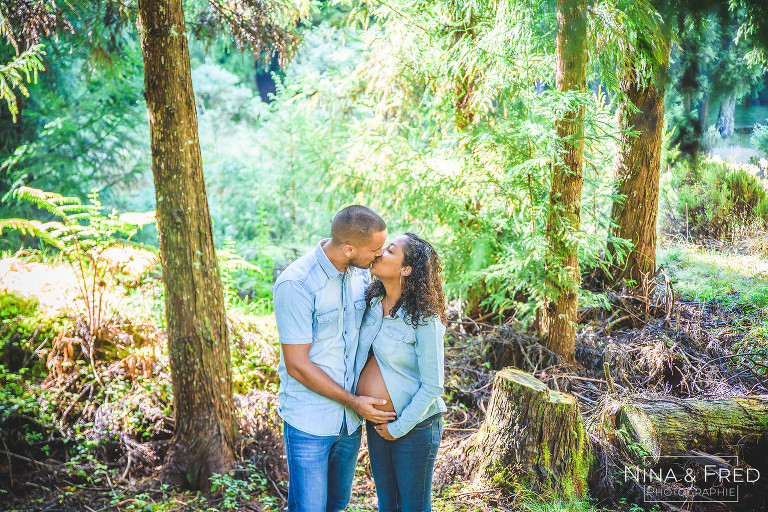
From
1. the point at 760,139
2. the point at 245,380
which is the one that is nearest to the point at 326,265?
the point at 245,380

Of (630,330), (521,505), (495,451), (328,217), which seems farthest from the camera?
(328,217)

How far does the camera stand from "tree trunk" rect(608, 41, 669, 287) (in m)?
6.61

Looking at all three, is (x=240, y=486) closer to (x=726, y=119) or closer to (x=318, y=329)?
(x=318, y=329)

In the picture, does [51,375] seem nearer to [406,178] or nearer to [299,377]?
[299,377]

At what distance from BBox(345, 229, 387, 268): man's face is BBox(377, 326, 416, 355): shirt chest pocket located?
0.39 m

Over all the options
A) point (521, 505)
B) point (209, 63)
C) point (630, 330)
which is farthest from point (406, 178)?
point (209, 63)

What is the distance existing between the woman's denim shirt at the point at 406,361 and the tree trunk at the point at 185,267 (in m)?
1.69

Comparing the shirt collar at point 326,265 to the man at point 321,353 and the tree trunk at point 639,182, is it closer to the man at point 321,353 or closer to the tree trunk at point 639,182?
the man at point 321,353

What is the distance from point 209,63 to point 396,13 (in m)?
12.7

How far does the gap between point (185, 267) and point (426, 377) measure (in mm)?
2227

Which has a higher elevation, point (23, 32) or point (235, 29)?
point (235, 29)

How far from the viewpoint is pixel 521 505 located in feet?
12.2

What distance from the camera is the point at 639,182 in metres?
6.73

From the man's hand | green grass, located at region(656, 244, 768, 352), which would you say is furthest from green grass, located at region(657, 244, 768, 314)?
the man's hand
